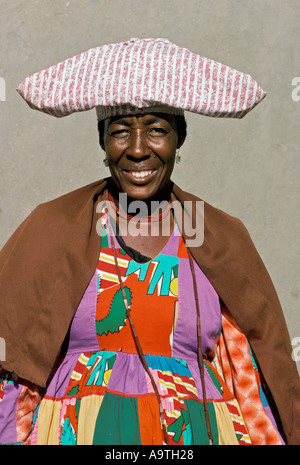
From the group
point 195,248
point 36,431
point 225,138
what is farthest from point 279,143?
point 36,431

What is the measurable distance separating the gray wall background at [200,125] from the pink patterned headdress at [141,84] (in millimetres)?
1521

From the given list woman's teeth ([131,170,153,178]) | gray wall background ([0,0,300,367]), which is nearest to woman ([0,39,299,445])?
woman's teeth ([131,170,153,178])

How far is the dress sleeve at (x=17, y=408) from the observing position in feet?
8.18

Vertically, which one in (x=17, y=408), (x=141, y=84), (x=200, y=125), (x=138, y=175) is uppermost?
(x=200, y=125)

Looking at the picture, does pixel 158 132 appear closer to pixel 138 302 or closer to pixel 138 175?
pixel 138 175

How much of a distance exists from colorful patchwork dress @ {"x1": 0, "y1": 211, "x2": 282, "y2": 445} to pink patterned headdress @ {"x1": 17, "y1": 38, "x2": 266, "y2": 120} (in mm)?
490

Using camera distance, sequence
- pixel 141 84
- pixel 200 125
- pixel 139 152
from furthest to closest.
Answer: pixel 200 125
pixel 139 152
pixel 141 84

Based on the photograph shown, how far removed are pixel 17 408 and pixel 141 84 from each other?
112 cm

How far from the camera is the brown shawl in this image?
8.27 feet

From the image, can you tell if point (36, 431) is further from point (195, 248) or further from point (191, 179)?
point (191, 179)

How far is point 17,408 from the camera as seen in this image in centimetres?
251

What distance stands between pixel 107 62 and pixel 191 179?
1.79m

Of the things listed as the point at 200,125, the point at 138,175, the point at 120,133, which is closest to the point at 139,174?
the point at 138,175

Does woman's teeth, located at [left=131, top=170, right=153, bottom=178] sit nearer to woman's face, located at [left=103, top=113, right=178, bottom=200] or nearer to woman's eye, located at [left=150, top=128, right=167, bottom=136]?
woman's face, located at [left=103, top=113, right=178, bottom=200]
